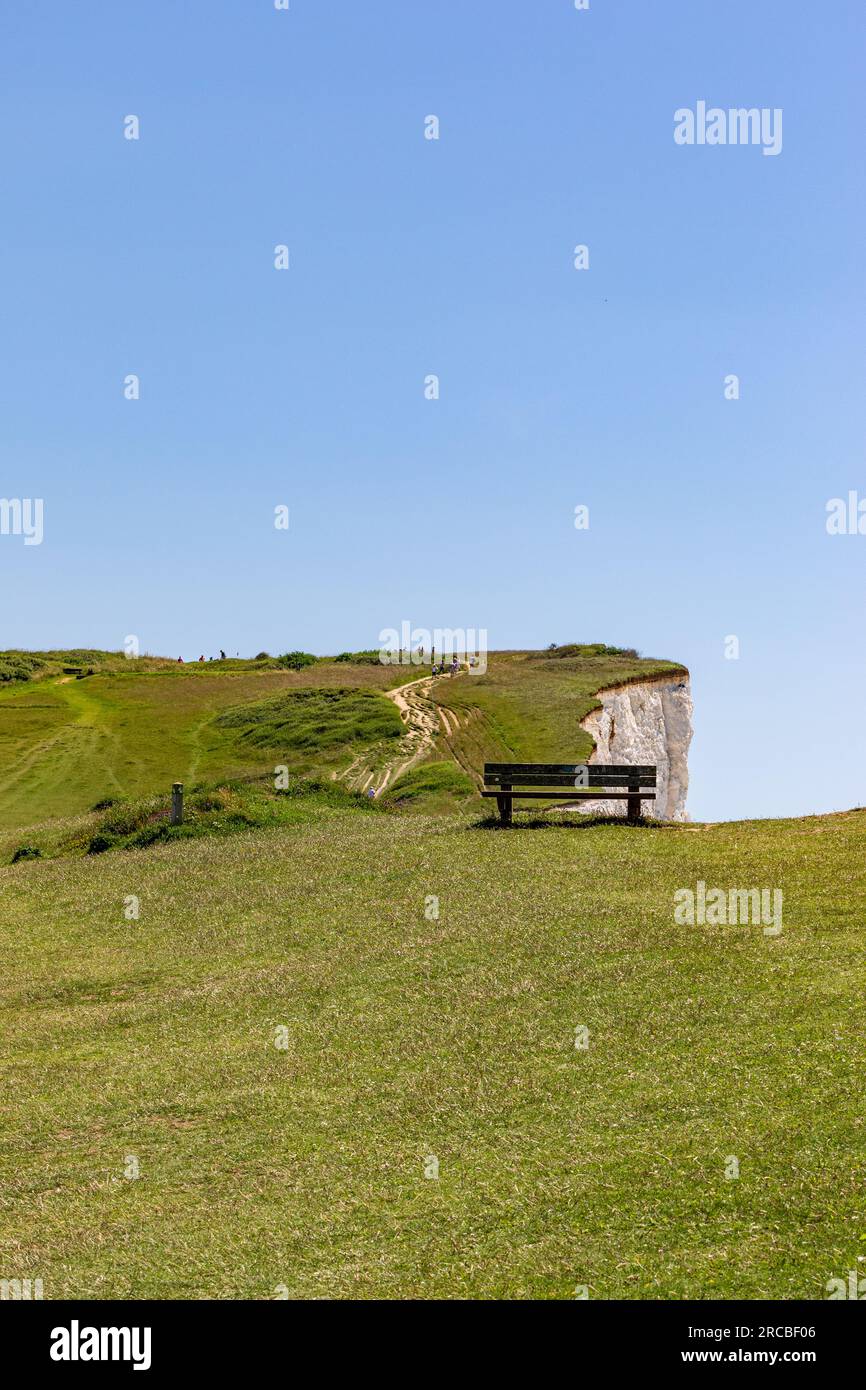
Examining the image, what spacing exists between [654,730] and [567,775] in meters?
30.4

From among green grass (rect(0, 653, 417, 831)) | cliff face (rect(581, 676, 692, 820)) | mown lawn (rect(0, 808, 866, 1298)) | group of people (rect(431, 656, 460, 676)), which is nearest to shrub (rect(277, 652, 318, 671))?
green grass (rect(0, 653, 417, 831))

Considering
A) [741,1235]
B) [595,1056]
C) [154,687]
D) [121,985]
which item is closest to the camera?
[741,1235]

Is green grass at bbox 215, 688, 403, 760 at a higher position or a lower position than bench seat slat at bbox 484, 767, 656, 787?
higher

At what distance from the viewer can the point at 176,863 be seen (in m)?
31.8

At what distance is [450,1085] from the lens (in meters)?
15.5

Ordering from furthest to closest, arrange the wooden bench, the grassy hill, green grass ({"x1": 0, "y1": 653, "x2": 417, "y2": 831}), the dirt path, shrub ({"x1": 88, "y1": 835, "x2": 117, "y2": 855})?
green grass ({"x1": 0, "y1": 653, "x2": 417, "y2": 831}) → the grassy hill → the dirt path → shrub ({"x1": 88, "y1": 835, "x2": 117, "y2": 855}) → the wooden bench

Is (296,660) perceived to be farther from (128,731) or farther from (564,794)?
(564,794)

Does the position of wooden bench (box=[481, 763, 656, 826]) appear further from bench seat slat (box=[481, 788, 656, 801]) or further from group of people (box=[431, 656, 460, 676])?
group of people (box=[431, 656, 460, 676])

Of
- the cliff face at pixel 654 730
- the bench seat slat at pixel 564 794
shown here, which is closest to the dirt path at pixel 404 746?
the cliff face at pixel 654 730

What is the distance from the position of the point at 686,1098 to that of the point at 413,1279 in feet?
14.4

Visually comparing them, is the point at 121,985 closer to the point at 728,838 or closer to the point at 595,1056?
the point at 595,1056

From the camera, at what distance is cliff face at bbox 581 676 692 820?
2173 inches

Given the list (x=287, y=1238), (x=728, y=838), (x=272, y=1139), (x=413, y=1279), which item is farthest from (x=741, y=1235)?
(x=728, y=838)

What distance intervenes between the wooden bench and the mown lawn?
3701 millimetres
